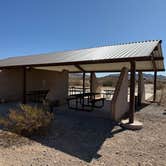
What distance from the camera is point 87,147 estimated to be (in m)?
A: 4.19

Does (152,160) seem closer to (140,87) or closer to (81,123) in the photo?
Answer: (81,123)

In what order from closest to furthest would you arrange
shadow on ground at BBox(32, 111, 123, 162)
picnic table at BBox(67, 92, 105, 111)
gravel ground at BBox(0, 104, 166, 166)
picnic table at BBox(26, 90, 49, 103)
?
gravel ground at BBox(0, 104, 166, 166) → shadow on ground at BBox(32, 111, 123, 162) → picnic table at BBox(67, 92, 105, 111) → picnic table at BBox(26, 90, 49, 103)

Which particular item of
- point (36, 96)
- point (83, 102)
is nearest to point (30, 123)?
point (83, 102)

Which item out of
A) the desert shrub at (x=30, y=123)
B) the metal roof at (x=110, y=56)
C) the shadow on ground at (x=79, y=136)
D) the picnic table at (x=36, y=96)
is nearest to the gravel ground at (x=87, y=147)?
the shadow on ground at (x=79, y=136)

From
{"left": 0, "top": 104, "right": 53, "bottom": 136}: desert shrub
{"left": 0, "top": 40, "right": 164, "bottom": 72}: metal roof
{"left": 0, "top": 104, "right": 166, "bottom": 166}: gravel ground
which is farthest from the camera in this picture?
{"left": 0, "top": 40, "right": 164, "bottom": 72}: metal roof

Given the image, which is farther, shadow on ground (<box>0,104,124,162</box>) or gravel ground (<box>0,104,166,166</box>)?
shadow on ground (<box>0,104,124,162</box>)

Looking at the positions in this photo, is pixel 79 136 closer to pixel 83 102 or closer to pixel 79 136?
pixel 79 136

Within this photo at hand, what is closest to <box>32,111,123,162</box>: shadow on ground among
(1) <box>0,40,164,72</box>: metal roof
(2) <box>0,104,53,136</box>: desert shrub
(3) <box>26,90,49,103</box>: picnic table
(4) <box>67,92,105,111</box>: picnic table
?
(2) <box>0,104,53,136</box>: desert shrub

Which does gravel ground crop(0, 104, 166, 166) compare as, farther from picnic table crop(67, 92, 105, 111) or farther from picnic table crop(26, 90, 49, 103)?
picnic table crop(26, 90, 49, 103)

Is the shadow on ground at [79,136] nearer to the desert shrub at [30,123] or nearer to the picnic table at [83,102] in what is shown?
the desert shrub at [30,123]

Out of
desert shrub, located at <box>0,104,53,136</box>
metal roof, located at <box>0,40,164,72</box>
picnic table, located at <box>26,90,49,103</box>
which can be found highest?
metal roof, located at <box>0,40,164,72</box>

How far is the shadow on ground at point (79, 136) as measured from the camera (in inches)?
157

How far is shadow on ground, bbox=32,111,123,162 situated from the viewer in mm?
3993

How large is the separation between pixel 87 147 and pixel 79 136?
811 mm
